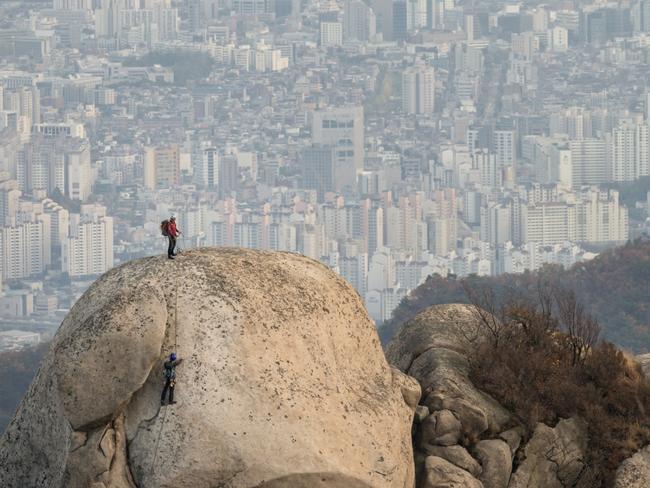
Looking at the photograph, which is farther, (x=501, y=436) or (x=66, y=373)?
(x=501, y=436)

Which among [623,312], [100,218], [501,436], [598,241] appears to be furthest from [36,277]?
[501,436]

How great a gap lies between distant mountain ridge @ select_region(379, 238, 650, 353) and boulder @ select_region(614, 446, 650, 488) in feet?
169

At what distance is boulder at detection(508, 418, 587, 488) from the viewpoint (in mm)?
13609

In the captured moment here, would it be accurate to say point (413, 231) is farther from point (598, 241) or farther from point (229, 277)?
point (229, 277)

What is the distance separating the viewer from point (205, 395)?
12062mm

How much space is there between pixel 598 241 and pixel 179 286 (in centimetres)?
15620

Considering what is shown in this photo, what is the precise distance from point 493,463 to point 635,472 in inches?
38.2

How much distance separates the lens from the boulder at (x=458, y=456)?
522 inches

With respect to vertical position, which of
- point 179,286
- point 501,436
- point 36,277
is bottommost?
point 36,277

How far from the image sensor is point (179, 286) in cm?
1240

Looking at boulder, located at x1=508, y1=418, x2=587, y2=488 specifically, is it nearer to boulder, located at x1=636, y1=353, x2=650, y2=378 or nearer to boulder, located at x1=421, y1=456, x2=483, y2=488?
boulder, located at x1=421, y1=456, x2=483, y2=488

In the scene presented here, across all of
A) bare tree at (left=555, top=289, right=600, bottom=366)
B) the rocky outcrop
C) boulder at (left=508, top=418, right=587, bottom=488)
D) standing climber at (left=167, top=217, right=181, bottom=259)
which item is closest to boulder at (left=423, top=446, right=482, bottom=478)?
the rocky outcrop

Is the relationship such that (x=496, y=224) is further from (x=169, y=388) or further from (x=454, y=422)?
(x=169, y=388)

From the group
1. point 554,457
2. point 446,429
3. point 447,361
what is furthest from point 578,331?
point 446,429
